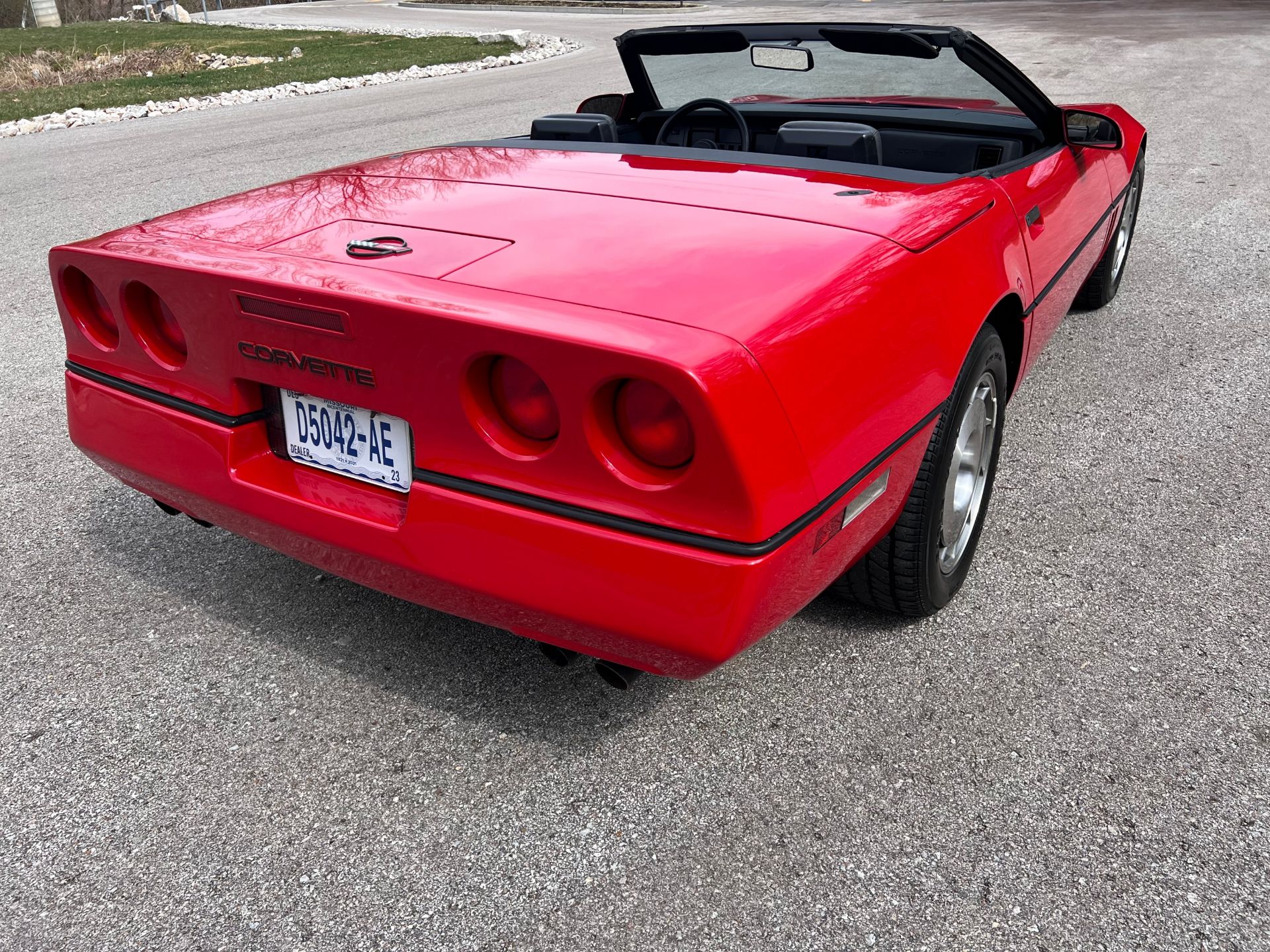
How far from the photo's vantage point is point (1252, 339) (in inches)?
172

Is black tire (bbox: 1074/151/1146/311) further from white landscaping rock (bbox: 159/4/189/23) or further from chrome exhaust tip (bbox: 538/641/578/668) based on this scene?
white landscaping rock (bbox: 159/4/189/23)

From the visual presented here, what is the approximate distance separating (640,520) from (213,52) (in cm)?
2064

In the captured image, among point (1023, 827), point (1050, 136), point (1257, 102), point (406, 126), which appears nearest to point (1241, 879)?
point (1023, 827)

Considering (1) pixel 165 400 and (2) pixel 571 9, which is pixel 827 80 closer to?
(1) pixel 165 400

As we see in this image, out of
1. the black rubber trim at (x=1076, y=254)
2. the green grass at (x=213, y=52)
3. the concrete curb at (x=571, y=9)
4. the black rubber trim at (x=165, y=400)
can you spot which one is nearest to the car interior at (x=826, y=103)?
the black rubber trim at (x=1076, y=254)

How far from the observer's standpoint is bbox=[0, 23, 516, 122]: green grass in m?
12.9

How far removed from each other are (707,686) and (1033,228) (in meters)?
1.47

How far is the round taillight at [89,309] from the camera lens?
7.75 feet


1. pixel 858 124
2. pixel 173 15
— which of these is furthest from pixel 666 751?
pixel 173 15

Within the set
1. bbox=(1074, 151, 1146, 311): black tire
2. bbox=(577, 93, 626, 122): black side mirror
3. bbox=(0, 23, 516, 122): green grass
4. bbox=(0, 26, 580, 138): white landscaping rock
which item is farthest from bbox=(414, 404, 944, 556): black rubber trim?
bbox=(0, 23, 516, 122): green grass

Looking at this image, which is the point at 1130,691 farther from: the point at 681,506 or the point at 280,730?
the point at 280,730

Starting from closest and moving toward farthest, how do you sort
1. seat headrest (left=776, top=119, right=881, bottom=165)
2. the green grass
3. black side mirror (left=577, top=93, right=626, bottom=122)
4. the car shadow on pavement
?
the car shadow on pavement → seat headrest (left=776, top=119, right=881, bottom=165) → black side mirror (left=577, top=93, right=626, bottom=122) → the green grass

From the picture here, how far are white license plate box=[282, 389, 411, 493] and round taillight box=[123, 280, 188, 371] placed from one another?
1.02ft

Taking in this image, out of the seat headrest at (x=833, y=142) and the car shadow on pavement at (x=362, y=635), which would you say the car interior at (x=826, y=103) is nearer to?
the seat headrest at (x=833, y=142)
